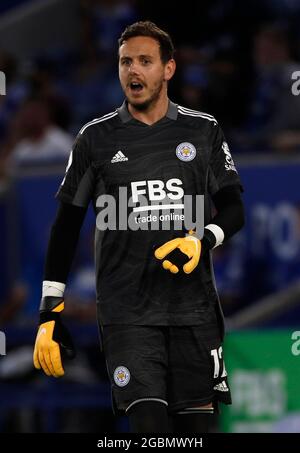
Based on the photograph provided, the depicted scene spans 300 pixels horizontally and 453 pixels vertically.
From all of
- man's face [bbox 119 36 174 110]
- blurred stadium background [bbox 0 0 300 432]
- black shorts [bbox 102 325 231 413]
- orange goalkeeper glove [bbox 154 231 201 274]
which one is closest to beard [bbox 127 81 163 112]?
man's face [bbox 119 36 174 110]

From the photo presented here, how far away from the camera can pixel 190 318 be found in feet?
18.0

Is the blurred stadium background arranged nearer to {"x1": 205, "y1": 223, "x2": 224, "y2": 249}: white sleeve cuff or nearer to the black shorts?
the black shorts

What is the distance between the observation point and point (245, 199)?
902cm

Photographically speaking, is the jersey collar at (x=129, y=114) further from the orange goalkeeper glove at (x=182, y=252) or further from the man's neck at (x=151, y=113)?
the orange goalkeeper glove at (x=182, y=252)

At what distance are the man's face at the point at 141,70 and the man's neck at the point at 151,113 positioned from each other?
0.15 feet

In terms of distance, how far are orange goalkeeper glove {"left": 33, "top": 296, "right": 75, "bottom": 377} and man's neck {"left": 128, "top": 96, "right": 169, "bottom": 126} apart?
2.81 ft

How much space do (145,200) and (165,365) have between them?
703 mm

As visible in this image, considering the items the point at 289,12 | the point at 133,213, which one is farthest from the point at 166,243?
the point at 289,12

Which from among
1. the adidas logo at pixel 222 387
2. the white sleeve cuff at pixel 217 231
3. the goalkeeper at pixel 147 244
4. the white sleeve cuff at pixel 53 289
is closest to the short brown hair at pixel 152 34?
the goalkeeper at pixel 147 244

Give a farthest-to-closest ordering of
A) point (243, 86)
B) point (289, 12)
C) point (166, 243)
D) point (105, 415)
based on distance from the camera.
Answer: point (289, 12)
point (243, 86)
point (105, 415)
point (166, 243)

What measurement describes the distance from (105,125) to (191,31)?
6054 mm

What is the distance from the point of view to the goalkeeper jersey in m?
5.46

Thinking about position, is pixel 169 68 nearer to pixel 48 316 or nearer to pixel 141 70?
pixel 141 70

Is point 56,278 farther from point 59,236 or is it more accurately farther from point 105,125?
point 105,125
